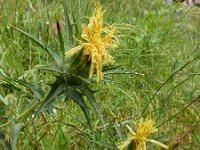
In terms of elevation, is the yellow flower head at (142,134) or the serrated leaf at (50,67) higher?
A: the serrated leaf at (50,67)

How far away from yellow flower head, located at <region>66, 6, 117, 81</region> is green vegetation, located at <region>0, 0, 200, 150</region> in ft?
0.06

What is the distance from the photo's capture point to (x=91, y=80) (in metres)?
0.98

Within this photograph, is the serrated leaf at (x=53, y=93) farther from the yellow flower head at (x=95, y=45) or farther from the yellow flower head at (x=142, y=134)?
the yellow flower head at (x=142, y=134)

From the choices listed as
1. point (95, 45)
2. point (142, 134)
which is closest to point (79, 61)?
point (95, 45)

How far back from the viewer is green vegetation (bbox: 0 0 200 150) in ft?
3.22

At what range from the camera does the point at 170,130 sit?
6.46 feet

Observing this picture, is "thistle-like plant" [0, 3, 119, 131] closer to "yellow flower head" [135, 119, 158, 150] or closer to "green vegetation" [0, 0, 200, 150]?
"green vegetation" [0, 0, 200, 150]

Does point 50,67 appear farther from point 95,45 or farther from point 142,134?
point 142,134

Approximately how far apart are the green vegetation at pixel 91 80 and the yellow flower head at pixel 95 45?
0.8 inches

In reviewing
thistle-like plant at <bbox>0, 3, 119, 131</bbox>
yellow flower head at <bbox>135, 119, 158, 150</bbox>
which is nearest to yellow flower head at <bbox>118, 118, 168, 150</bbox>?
yellow flower head at <bbox>135, 119, 158, 150</bbox>

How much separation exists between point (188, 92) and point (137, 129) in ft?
4.44

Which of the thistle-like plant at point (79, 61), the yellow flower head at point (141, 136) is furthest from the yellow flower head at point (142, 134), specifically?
the thistle-like plant at point (79, 61)

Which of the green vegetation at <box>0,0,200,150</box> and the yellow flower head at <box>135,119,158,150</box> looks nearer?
the green vegetation at <box>0,0,200,150</box>

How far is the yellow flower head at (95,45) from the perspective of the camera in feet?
3.01
